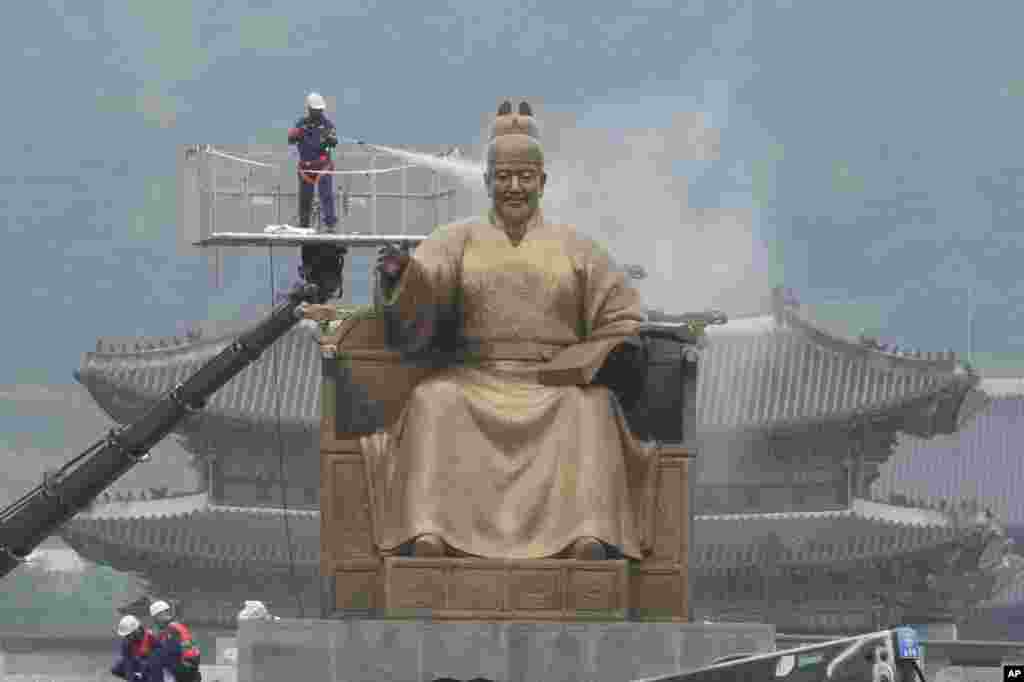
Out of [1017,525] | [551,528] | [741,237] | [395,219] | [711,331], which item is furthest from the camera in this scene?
[1017,525]

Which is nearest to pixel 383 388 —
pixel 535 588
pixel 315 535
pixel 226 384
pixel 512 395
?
pixel 512 395

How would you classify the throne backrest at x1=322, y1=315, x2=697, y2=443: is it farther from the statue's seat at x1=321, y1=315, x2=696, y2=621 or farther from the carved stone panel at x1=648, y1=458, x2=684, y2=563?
the carved stone panel at x1=648, y1=458, x2=684, y2=563

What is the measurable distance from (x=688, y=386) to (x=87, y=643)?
1603 cm

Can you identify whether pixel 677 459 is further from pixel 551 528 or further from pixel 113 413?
pixel 113 413

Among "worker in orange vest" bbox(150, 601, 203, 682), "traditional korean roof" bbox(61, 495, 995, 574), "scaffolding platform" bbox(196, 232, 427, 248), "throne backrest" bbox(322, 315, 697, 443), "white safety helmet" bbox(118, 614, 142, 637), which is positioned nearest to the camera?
"worker in orange vest" bbox(150, 601, 203, 682)

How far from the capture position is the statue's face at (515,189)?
1299 centimetres

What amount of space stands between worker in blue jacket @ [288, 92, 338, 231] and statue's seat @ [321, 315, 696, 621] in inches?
108

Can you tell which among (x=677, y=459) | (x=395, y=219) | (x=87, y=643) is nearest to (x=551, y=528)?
(x=677, y=459)

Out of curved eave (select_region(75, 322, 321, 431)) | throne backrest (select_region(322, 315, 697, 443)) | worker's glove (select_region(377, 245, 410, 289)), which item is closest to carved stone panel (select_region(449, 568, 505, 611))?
throne backrest (select_region(322, 315, 697, 443))

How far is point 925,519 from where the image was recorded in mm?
26609

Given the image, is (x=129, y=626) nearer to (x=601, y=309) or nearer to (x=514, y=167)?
(x=601, y=309)

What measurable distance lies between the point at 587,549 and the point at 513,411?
0.59m

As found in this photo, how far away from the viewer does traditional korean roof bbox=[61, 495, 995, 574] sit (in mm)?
26172

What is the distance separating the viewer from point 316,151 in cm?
1584
